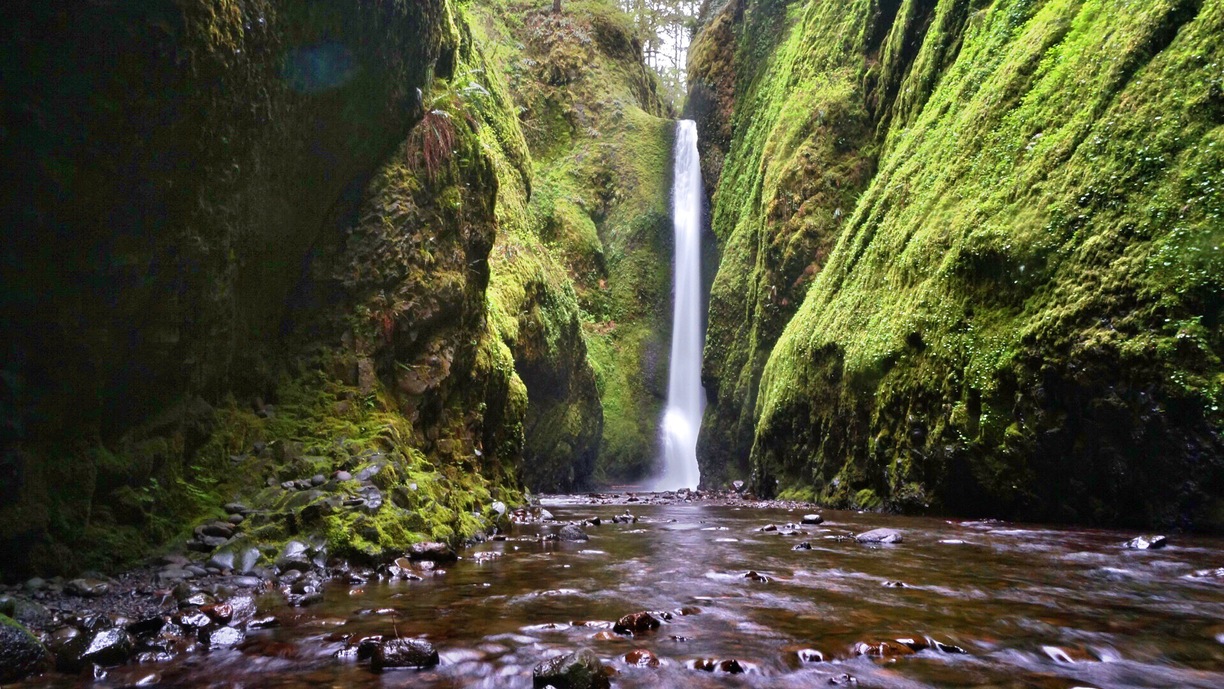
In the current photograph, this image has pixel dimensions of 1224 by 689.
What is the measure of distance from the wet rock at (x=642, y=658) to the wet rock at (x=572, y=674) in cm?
26

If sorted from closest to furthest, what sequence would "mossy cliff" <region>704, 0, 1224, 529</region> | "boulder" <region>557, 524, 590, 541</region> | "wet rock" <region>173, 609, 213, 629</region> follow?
"wet rock" <region>173, 609, 213, 629</region>, "mossy cliff" <region>704, 0, 1224, 529</region>, "boulder" <region>557, 524, 590, 541</region>

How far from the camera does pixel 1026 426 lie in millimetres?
7863

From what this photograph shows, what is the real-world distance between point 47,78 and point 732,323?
72.6 feet

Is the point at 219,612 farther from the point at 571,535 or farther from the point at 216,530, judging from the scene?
the point at 571,535

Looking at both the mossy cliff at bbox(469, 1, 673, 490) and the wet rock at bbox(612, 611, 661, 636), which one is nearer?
the wet rock at bbox(612, 611, 661, 636)

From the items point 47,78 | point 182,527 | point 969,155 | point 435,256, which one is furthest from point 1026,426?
point 47,78

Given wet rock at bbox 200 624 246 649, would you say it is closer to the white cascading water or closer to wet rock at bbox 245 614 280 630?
wet rock at bbox 245 614 280 630

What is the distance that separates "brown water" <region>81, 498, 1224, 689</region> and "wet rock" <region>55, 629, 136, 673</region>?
5.8 inches

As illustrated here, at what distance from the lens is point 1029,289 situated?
27.0ft

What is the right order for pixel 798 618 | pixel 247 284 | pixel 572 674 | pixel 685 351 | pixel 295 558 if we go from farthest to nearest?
pixel 685 351 < pixel 247 284 < pixel 295 558 < pixel 798 618 < pixel 572 674

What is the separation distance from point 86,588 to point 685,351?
28.8 metres

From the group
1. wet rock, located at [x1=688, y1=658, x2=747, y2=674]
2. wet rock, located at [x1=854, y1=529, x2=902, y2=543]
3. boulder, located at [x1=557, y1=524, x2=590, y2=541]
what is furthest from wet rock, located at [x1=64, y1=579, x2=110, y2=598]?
wet rock, located at [x1=854, y1=529, x2=902, y2=543]

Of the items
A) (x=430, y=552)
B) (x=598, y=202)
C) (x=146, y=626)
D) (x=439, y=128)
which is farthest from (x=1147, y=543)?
(x=598, y=202)

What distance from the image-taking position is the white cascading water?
3031 cm
